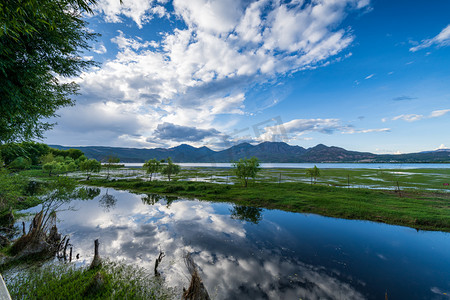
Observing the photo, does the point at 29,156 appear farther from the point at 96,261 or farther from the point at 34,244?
the point at 96,261

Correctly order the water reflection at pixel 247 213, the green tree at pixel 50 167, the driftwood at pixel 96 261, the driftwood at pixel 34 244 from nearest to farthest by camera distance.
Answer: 1. the driftwood at pixel 96 261
2. the driftwood at pixel 34 244
3. the water reflection at pixel 247 213
4. the green tree at pixel 50 167

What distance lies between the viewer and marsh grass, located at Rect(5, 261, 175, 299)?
9962mm

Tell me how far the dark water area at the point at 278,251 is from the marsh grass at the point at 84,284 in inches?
45.9

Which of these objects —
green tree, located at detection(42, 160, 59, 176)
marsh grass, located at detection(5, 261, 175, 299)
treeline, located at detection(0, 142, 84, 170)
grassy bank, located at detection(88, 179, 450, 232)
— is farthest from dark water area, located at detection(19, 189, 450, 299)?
green tree, located at detection(42, 160, 59, 176)

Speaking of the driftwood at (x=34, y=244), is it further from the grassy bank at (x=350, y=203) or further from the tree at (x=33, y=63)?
the grassy bank at (x=350, y=203)

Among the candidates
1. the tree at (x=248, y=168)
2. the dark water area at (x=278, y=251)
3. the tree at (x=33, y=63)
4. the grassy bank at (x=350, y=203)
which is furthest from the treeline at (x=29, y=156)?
the tree at (x=248, y=168)

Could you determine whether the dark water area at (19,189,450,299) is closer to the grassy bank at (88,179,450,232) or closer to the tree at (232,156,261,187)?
the grassy bank at (88,179,450,232)

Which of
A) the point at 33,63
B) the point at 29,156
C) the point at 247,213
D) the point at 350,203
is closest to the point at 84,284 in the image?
the point at 33,63

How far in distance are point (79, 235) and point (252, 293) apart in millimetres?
20294

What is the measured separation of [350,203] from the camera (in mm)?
28062

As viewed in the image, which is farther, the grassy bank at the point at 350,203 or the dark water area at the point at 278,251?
the grassy bank at the point at 350,203

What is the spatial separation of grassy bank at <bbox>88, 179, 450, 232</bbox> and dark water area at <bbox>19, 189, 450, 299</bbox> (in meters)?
2.32

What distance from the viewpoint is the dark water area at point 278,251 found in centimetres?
1153

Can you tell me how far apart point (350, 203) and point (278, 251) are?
66.4 feet
